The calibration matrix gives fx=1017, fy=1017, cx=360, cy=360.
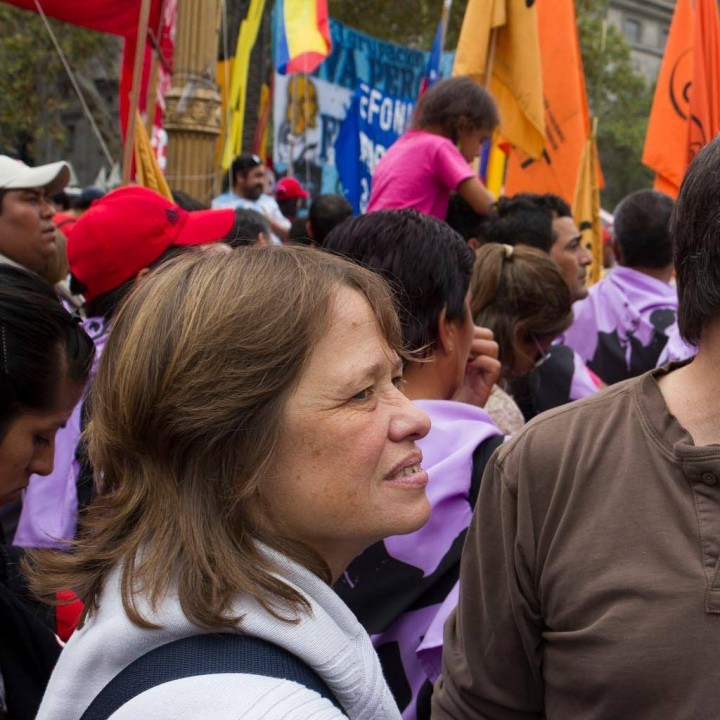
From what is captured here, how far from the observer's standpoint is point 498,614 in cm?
171

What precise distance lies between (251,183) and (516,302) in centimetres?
567

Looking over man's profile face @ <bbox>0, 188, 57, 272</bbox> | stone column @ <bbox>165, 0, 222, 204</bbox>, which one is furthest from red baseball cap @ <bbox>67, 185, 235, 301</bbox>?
stone column @ <bbox>165, 0, 222, 204</bbox>

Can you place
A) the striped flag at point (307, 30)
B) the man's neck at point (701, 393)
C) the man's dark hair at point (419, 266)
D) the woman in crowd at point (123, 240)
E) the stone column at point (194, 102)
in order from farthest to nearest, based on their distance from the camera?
the stone column at point (194, 102) < the striped flag at point (307, 30) < the woman in crowd at point (123, 240) < the man's dark hair at point (419, 266) < the man's neck at point (701, 393)

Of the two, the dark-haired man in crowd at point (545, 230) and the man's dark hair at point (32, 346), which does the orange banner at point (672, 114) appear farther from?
the man's dark hair at point (32, 346)

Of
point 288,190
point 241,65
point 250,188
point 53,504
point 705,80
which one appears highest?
point 705,80

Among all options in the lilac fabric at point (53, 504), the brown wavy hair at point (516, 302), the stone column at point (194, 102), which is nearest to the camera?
the lilac fabric at point (53, 504)

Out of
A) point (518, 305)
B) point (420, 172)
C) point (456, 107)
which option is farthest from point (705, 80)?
point (518, 305)

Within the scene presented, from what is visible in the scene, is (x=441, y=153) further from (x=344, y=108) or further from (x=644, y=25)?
(x=644, y=25)

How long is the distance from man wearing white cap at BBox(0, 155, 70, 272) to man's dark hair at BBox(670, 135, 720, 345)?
9.12 feet

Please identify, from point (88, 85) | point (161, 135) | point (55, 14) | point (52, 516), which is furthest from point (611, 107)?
point (52, 516)

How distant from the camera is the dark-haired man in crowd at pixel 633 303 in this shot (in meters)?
4.63

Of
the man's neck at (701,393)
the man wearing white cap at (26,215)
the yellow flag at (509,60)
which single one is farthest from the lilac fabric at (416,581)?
the yellow flag at (509,60)

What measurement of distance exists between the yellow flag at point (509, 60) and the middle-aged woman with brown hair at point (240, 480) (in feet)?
17.6

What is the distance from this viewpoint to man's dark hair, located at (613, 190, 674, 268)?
188 inches
